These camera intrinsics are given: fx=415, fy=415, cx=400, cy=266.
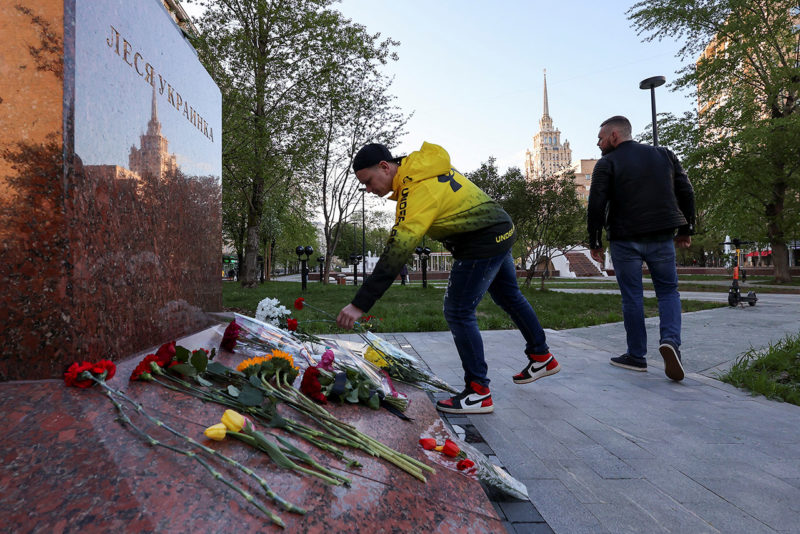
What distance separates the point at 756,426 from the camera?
2332 mm

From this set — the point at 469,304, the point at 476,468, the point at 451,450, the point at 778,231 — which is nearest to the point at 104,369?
the point at 451,450

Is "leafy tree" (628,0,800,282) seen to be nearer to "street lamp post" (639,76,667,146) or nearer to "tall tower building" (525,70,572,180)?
"street lamp post" (639,76,667,146)

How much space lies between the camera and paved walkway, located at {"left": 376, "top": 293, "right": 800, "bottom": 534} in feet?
4.94

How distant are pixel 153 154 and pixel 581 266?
4724cm

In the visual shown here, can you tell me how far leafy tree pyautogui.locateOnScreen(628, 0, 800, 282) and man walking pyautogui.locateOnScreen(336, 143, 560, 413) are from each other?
1944cm

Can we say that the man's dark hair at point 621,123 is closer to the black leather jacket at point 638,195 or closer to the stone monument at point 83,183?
the black leather jacket at point 638,195

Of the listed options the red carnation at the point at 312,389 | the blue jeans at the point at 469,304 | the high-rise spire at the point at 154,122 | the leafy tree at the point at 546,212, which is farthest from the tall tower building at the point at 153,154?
the leafy tree at the point at 546,212

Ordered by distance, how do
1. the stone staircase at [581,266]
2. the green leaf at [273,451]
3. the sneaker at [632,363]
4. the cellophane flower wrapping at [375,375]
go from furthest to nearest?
the stone staircase at [581,266]
the sneaker at [632,363]
the cellophane flower wrapping at [375,375]
the green leaf at [273,451]

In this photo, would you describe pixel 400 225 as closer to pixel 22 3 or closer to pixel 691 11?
pixel 22 3

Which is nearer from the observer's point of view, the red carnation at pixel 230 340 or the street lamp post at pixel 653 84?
the red carnation at pixel 230 340

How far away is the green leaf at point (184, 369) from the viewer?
157 centimetres

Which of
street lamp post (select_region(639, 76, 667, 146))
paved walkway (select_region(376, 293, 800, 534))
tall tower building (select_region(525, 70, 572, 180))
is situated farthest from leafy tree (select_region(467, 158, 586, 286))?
tall tower building (select_region(525, 70, 572, 180))

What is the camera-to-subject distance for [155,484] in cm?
101

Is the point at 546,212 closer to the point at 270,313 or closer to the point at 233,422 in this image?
the point at 270,313
